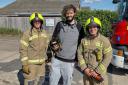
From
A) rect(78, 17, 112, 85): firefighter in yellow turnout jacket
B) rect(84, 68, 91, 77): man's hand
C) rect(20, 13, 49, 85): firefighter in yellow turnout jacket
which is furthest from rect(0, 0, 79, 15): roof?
rect(84, 68, 91, 77): man's hand

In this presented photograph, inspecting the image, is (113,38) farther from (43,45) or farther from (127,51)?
(43,45)

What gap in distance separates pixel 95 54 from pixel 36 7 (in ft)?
100

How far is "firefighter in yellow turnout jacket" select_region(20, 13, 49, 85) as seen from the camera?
5.24 m

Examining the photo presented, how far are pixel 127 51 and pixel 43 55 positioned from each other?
10.9 ft

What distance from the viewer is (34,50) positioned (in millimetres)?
5344

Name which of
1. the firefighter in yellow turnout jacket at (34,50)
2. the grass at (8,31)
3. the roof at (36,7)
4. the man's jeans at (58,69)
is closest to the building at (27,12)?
the roof at (36,7)

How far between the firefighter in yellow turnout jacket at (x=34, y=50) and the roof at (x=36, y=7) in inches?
1045

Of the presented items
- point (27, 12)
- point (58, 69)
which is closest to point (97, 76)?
point (58, 69)

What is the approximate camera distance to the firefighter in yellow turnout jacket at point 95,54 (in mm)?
4770

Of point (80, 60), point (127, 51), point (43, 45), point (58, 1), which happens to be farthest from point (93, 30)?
point (58, 1)

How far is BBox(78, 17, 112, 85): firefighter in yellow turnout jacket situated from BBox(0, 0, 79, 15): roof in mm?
27174

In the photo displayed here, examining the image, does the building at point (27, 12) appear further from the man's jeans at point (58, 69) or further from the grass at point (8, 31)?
the man's jeans at point (58, 69)

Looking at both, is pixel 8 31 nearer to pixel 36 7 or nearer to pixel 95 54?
pixel 36 7

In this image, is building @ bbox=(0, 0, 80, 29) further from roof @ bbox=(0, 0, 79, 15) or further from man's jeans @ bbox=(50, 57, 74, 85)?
man's jeans @ bbox=(50, 57, 74, 85)
